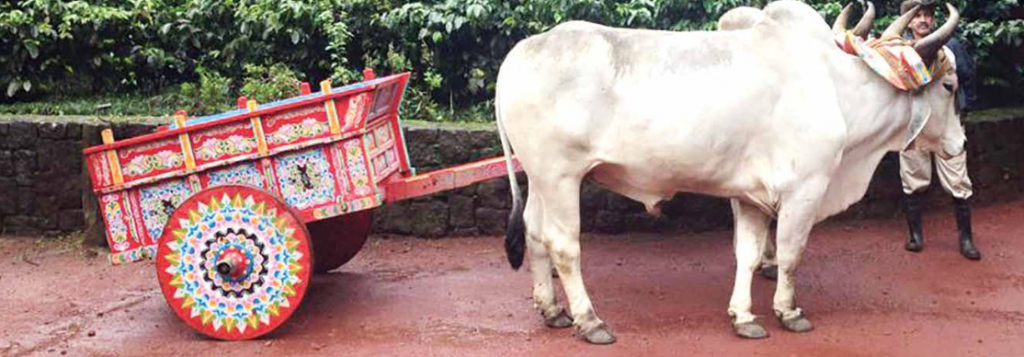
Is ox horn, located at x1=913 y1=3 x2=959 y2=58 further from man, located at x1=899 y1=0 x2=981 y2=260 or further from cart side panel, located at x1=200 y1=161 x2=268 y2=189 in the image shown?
cart side panel, located at x1=200 y1=161 x2=268 y2=189

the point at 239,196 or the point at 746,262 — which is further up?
the point at 239,196

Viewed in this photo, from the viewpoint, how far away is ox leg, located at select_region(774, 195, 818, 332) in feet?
18.7

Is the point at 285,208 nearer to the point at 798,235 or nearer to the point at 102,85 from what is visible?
the point at 798,235

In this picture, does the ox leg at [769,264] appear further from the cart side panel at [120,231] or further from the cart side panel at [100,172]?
the cart side panel at [100,172]

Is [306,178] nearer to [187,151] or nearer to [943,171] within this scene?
[187,151]

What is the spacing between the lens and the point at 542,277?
19.7ft

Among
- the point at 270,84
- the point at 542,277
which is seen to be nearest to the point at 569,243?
the point at 542,277

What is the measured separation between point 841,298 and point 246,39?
15.9 feet

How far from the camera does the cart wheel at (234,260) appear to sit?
5648 millimetres

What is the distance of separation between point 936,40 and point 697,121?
1.24 meters

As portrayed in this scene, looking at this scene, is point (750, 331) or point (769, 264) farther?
point (769, 264)

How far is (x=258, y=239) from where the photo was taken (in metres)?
5.67

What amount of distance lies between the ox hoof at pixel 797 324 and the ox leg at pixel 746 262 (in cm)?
14

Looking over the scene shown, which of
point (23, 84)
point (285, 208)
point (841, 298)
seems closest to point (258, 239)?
point (285, 208)
